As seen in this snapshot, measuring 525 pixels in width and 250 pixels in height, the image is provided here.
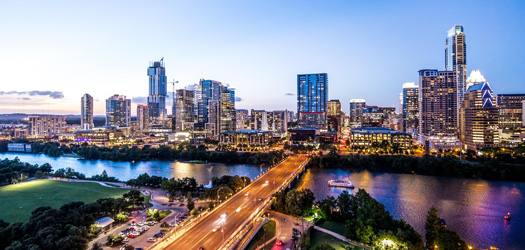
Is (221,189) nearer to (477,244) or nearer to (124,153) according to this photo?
(477,244)

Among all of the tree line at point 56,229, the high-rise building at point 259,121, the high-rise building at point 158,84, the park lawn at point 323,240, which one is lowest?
the park lawn at point 323,240

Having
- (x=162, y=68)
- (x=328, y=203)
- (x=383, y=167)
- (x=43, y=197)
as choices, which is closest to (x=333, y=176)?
(x=383, y=167)

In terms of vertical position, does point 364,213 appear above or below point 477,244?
above

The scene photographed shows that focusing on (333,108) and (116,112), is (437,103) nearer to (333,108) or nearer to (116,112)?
(333,108)

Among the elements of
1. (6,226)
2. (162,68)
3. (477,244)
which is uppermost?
(162,68)

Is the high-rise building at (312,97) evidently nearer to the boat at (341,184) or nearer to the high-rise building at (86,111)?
the high-rise building at (86,111)

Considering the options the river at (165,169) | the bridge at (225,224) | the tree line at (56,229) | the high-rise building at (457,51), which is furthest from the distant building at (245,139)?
the high-rise building at (457,51)

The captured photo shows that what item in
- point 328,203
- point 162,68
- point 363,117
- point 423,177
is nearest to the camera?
point 328,203
